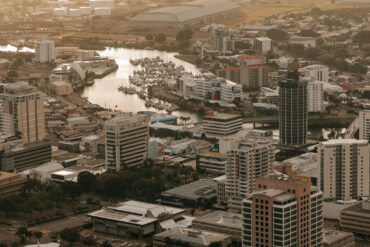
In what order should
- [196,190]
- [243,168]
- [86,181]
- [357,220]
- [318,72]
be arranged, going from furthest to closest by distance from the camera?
[318,72]
[86,181]
[196,190]
[243,168]
[357,220]

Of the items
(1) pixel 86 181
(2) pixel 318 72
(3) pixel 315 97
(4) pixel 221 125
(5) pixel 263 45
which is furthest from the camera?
(5) pixel 263 45

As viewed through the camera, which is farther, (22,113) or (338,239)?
(22,113)

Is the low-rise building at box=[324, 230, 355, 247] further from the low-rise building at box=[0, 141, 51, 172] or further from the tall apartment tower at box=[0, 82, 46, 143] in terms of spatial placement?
the tall apartment tower at box=[0, 82, 46, 143]

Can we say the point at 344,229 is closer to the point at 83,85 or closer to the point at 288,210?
the point at 288,210

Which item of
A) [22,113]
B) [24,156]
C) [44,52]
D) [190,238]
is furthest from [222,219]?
[44,52]

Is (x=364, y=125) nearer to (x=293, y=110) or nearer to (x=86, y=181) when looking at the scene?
(x=293, y=110)

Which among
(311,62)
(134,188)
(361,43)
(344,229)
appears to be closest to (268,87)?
(311,62)

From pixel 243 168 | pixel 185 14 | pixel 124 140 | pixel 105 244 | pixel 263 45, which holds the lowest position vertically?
pixel 105 244
